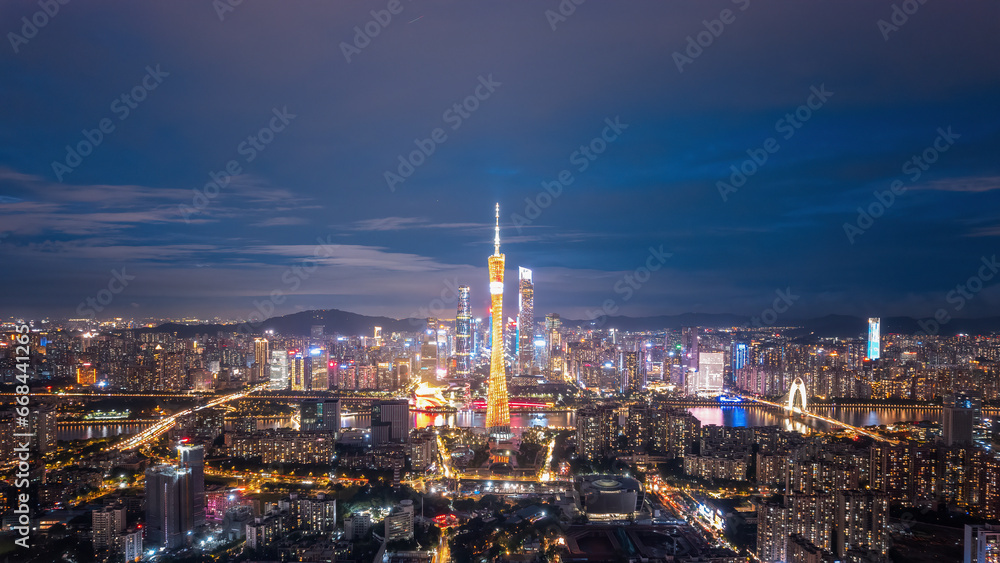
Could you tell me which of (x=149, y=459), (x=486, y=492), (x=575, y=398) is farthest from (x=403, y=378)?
(x=486, y=492)

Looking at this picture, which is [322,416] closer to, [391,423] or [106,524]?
[391,423]

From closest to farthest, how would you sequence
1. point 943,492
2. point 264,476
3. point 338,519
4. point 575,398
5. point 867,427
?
point 338,519 < point 943,492 < point 264,476 < point 867,427 < point 575,398

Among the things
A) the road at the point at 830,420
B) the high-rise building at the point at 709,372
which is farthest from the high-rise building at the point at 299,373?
the road at the point at 830,420

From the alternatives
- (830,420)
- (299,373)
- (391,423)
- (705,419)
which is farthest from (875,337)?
(299,373)

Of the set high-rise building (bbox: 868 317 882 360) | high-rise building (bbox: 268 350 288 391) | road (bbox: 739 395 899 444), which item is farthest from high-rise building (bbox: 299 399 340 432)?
high-rise building (bbox: 868 317 882 360)

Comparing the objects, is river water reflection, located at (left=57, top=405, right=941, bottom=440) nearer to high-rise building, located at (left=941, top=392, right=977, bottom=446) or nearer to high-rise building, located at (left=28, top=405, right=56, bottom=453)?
high-rise building, located at (left=28, top=405, right=56, bottom=453)

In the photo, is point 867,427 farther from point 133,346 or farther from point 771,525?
point 133,346
